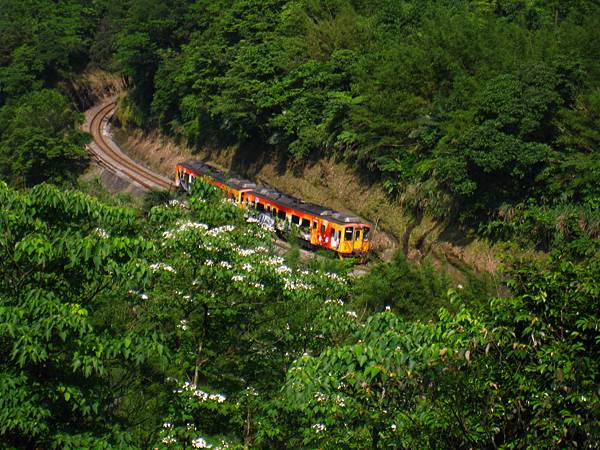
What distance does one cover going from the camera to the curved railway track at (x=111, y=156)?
145 feet

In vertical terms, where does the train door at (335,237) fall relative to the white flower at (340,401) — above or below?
below

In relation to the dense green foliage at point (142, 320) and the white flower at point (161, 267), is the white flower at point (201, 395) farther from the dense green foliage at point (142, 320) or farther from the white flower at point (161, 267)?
the white flower at point (161, 267)

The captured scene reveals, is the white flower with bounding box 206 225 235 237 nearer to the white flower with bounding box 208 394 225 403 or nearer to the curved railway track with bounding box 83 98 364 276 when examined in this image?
the white flower with bounding box 208 394 225 403

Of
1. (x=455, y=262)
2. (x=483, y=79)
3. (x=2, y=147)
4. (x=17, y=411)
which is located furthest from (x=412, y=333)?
(x=2, y=147)

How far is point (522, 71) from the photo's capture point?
2648 cm

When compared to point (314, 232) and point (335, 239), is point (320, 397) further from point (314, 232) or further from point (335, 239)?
point (314, 232)

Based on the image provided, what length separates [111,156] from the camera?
5072cm

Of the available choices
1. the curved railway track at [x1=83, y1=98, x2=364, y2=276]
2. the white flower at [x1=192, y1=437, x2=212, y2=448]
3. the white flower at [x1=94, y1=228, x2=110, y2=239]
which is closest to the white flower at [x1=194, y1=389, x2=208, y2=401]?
the white flower at [x1=192, y1=437, x2=212, y2=448]

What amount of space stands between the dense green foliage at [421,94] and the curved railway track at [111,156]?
3.48 meters

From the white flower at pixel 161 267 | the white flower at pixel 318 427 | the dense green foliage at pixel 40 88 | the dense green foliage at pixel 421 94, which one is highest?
the white flower at pixel 161 267

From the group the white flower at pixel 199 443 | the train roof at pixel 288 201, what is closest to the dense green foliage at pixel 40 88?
the train roof at pixel 288 201

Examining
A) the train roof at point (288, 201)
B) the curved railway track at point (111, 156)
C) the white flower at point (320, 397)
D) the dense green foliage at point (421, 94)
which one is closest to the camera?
the white flower at point (320, 397)

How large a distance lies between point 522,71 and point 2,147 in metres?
27.9

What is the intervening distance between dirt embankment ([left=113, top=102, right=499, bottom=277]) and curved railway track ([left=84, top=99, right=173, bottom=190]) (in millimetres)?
1692
